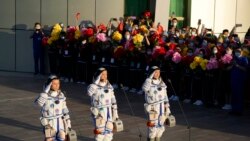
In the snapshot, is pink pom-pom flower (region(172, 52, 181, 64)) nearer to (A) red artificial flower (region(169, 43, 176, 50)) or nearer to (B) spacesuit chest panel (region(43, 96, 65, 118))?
(A) red artificial flower (region(169, 43, 176, 50))

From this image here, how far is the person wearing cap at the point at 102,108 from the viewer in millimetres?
14359

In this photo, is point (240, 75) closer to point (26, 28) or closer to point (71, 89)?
point (71, 89)

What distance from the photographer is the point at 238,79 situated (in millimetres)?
19312

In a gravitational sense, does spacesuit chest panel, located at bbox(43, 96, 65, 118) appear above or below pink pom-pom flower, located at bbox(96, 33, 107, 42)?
below

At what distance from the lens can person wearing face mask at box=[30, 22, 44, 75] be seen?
87.3 ft

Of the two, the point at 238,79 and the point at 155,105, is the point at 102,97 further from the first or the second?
the point at 238,79

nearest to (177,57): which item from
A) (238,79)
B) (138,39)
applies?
(138,39)

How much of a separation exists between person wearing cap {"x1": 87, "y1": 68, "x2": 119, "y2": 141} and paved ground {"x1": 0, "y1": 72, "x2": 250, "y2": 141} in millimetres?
1695

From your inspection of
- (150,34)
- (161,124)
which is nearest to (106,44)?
(150,34)

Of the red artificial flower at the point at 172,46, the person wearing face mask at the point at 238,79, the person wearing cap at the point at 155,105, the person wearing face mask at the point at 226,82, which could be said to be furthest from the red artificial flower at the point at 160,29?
the person wearing cap at the point at 155,105

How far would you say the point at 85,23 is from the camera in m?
27.4

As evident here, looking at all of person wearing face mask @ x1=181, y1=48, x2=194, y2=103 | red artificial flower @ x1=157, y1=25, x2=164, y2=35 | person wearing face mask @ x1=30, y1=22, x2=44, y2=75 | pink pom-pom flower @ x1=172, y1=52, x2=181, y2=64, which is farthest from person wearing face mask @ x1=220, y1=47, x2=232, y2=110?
person wearing face mask @ x1=30, y1=22, x2=44, y2=75

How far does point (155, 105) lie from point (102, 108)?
1374mm

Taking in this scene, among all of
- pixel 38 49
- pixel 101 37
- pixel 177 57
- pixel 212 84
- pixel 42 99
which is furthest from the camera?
pixel 38 49
